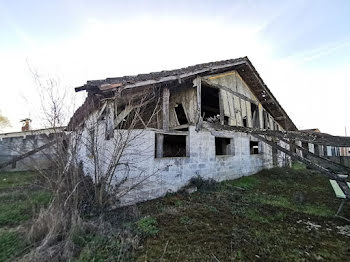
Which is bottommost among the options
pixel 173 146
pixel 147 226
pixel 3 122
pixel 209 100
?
pixel 147 226

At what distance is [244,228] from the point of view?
3344mm

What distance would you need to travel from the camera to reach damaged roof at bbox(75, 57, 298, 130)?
419 cm

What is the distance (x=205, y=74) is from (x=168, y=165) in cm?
429

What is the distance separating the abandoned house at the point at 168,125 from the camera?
172 inches

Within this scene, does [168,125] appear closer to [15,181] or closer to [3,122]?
[15,181]

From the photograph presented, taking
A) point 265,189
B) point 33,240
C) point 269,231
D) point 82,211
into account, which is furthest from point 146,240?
point 265,189

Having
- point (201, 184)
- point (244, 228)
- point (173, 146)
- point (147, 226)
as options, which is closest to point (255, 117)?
point (173, 146)

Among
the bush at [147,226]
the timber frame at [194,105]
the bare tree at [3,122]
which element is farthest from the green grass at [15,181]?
the bare tree at [3,122]

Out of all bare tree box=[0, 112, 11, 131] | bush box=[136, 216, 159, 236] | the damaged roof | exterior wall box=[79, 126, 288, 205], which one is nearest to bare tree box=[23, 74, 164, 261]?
exterior wall box=[79, 126, 288, 205]

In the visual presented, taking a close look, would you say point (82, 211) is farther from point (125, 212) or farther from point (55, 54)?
point (55, 54)

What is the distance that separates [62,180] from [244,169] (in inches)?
306

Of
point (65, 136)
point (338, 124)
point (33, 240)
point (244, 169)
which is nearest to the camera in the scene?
point (33, 240)

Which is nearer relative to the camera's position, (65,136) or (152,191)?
(65,136)

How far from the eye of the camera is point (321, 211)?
14.7ft
